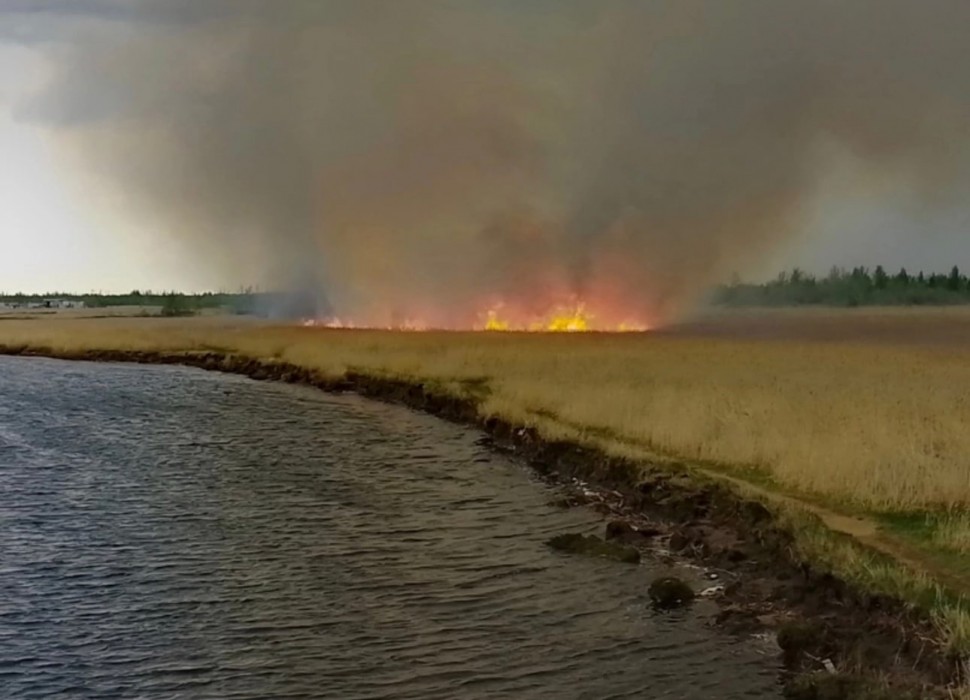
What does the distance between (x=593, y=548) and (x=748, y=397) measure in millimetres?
14889

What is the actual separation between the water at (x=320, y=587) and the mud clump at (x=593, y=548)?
34cm

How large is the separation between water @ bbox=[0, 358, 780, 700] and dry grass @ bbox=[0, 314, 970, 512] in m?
3.94

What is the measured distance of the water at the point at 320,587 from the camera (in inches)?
527

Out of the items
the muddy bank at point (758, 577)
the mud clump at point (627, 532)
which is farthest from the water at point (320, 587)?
the mud clump at point (627, 532)

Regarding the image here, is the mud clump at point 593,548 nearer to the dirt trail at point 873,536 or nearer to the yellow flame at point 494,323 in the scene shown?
the dirt trail at point 873,536

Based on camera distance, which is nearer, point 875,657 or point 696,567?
point 875,657

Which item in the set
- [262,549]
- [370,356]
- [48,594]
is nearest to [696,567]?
[262,549]

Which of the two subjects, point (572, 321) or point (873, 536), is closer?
point (873, 536)

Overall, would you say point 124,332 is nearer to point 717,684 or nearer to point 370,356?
point 370,356

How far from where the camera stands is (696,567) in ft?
60.4

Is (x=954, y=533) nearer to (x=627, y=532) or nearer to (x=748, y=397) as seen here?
(x=627, y=532)

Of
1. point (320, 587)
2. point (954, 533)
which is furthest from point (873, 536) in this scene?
point (320, 587)

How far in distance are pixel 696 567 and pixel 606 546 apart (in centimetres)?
183

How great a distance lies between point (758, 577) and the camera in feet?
55.6
